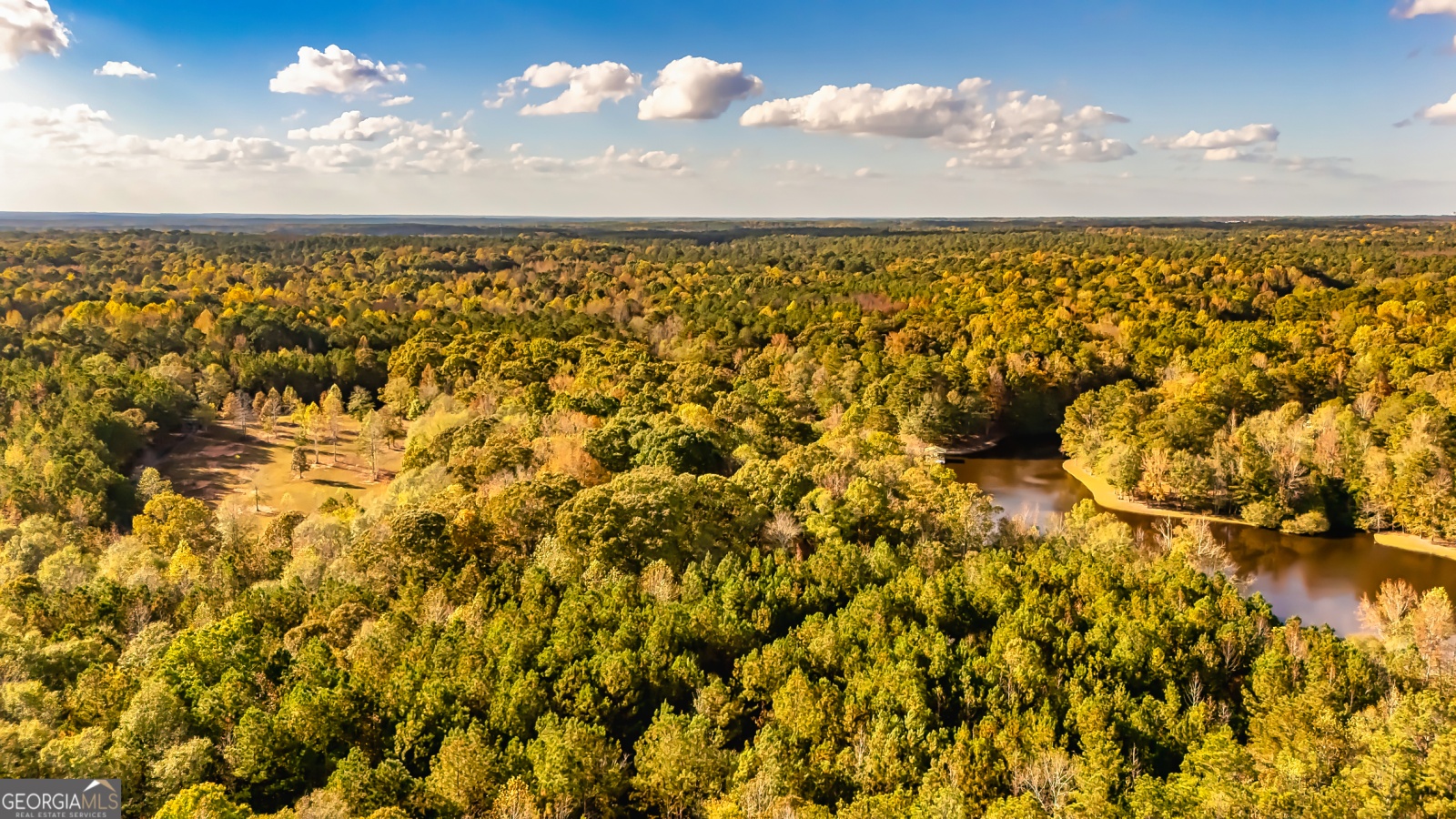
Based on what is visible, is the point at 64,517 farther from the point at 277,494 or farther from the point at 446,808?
the point at 446,808

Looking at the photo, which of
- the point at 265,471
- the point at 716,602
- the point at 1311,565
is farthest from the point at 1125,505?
the point at 265,471

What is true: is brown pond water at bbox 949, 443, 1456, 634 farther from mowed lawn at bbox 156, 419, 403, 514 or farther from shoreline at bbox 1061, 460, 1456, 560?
mowed lawn at bbox 156, 419, 403, 514

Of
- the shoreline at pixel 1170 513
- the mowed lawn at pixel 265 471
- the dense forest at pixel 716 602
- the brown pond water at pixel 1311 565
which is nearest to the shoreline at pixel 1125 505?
the shoreline at pixel 1170 513

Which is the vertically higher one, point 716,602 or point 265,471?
point 716,602

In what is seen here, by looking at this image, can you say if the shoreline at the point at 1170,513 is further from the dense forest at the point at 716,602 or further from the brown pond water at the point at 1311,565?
the dense forest at the point at 716,602

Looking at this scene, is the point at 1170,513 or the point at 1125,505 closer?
the point at 1170,513

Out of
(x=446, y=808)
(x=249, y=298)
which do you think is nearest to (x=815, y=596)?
(x=446, y=808)

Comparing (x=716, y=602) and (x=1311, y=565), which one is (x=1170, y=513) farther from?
(x=716, y=602)

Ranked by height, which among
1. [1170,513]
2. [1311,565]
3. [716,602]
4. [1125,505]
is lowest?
[1311,565]

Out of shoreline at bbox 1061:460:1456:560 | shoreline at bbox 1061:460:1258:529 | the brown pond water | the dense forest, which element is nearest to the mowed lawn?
the dense forest
